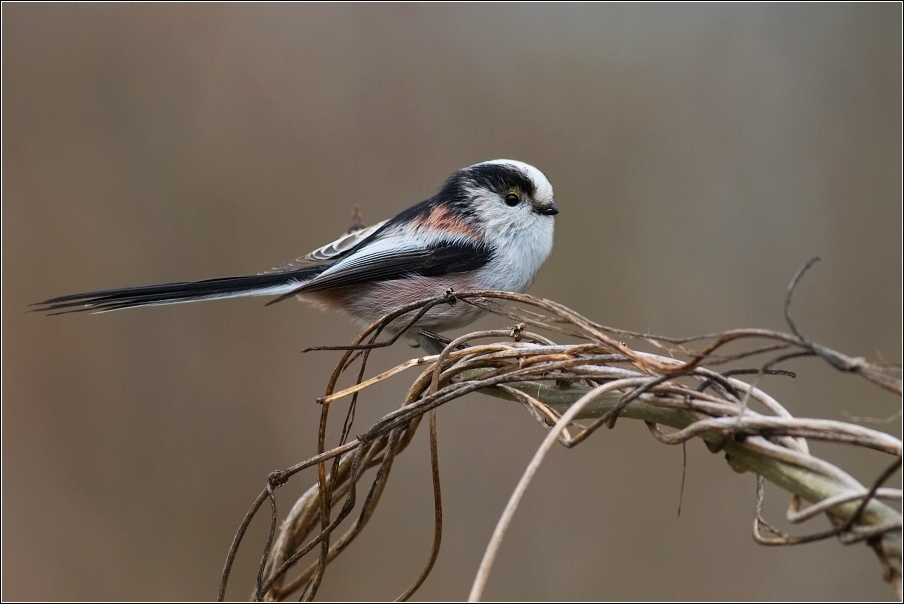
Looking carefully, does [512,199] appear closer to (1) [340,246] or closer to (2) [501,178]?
(2) [501,178]

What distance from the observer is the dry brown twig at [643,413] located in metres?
0.79

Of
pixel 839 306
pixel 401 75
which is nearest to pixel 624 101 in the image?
pixel 401 75

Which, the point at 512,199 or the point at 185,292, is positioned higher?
the point at 512,199

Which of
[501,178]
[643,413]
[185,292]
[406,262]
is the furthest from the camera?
[501,178]

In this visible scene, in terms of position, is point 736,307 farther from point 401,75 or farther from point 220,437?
point 220,437

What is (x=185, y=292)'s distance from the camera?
2070 mm

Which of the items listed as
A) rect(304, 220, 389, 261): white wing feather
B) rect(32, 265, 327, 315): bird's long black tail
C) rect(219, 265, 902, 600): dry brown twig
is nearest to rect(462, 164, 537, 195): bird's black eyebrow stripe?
rect(304, 220, 389, 261): white wing feather

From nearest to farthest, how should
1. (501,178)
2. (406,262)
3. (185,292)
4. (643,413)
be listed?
(643,413) < (185,292) < (406,262) < (501,178)

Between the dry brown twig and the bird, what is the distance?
93 cm

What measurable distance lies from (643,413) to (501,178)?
1.68 metres

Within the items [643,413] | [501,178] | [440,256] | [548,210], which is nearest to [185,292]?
[440,256]

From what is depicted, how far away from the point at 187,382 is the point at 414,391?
100 inches

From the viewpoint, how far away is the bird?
2301 millimetres

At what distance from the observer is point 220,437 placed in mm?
3416
